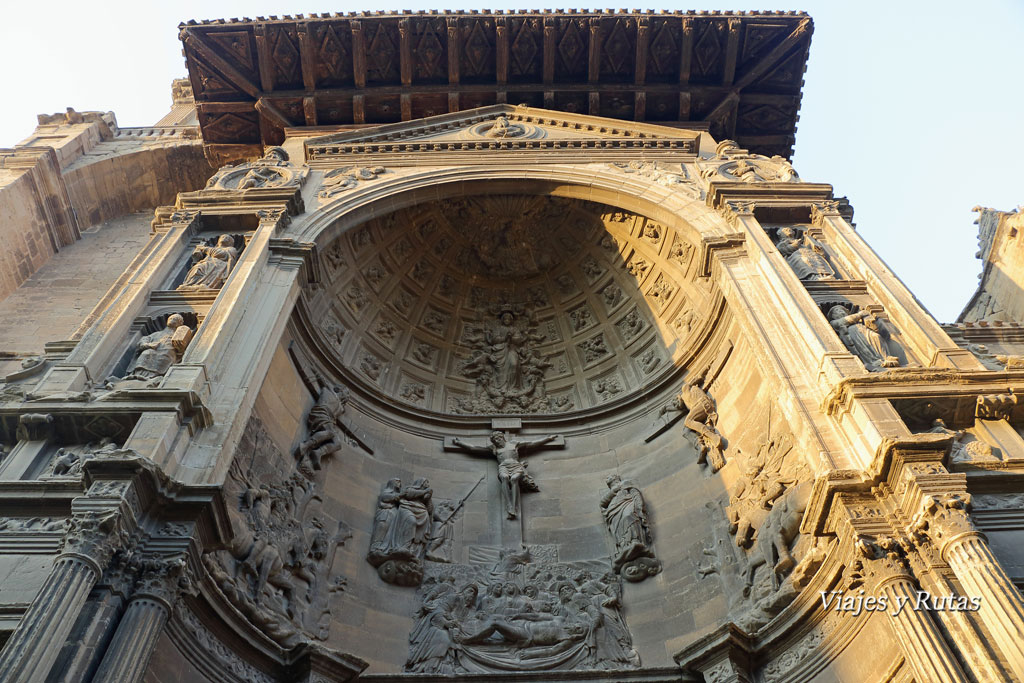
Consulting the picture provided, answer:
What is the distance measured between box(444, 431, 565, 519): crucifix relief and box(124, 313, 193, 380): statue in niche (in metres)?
4.56

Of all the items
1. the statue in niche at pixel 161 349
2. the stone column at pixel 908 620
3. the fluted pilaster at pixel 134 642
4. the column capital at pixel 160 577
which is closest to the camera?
the fluted pilaster at pixel 134 642

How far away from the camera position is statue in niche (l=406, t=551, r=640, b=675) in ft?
30.3

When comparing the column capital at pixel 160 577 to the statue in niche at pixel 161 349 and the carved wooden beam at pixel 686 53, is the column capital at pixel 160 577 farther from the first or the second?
the carved wooden beam at pixel 686 53

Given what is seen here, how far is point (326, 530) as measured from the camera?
10164 millimetres

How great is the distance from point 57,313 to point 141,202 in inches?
234

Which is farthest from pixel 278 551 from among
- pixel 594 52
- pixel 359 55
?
pixel 594 52

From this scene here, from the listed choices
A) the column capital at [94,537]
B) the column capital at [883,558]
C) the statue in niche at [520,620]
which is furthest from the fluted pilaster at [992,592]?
the column capital at [94,537]

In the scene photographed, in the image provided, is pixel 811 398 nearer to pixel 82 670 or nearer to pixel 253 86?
pixel 82 670

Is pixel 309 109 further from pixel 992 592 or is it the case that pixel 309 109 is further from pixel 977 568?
pixel 992 592

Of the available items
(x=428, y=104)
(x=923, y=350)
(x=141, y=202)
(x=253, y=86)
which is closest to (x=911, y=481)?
(x=923, y=350)

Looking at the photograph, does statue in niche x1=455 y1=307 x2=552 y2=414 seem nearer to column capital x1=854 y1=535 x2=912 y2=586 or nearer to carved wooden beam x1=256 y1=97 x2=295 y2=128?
column capital x1=854 y1=535 x2=912 y2=586

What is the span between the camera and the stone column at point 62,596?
17.8 ft

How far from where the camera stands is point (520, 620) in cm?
970

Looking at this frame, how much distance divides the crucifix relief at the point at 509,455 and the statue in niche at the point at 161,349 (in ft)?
14.9
